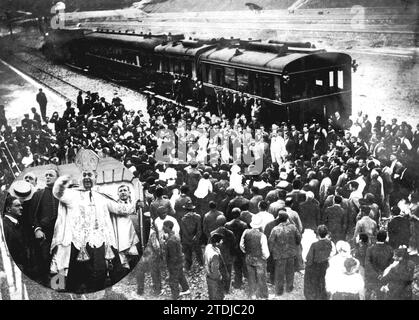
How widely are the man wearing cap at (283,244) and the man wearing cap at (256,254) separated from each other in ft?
0.62

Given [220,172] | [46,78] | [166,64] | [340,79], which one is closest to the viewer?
[220,172]

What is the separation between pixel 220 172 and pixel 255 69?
5.57m

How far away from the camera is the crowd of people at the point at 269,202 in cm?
609

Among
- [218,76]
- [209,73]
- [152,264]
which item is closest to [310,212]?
[152,264]

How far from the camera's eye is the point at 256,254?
20.5 feet

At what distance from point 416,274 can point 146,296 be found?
431 centimetres

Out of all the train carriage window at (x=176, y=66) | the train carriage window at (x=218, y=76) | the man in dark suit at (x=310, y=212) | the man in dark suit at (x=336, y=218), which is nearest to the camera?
the man in dark suit at (x=336, y=218)

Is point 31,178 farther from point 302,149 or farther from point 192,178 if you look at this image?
point 302,149

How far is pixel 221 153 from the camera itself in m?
10.5

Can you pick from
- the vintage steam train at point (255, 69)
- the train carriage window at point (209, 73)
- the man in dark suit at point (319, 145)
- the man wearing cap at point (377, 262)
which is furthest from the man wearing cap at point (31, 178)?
the train carriage window at point (209, 73)

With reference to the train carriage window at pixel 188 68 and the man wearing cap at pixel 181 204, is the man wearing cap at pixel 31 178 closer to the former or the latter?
the man wearing cap at pixel 181 204

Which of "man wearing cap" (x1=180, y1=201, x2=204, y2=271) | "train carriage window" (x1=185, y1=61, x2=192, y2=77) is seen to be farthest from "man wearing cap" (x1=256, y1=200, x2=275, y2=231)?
"train carriage window" (x1=185, y1=61, x2=192, y2=77)
